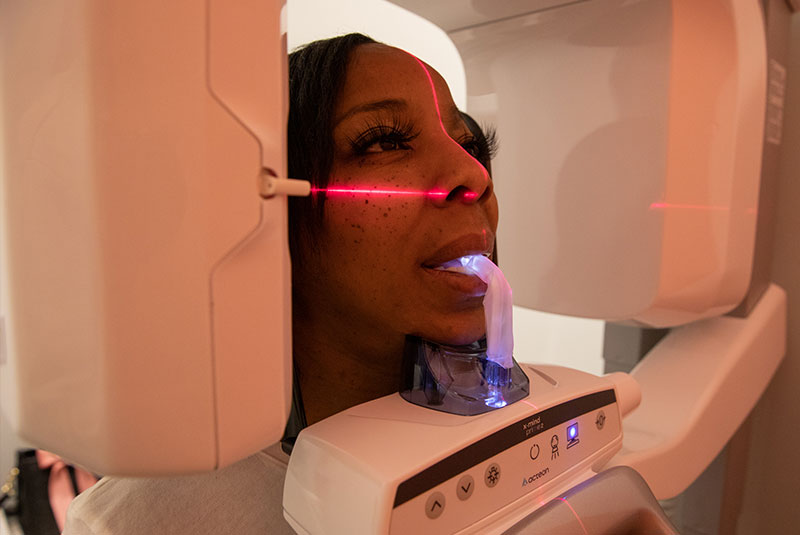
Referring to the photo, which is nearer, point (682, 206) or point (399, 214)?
point (399, 214)

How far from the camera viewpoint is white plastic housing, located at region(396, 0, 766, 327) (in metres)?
0.75

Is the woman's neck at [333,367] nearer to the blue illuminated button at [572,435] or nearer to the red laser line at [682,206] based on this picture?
the blue illuminated button at [572,435]

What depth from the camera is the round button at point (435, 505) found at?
0.39 m

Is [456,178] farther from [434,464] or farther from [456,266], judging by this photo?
[434,464]

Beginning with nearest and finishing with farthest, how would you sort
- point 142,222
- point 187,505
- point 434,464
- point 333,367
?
point 142,222
point 434,464
point 187,505
point 333,367

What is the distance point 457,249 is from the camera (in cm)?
54

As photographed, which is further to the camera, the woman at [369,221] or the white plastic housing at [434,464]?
the woman at [369,221]

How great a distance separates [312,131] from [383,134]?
7 centimetres

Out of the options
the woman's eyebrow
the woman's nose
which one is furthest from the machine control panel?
the woman's eyebrow

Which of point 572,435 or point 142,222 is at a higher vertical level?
point 142,222

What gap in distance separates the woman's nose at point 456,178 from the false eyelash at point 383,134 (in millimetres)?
34

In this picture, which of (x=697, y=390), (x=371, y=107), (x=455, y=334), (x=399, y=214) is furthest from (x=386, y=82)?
(x=697, y=390)

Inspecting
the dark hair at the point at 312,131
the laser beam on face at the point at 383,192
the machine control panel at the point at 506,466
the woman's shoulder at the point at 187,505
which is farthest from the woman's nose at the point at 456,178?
the woman's shoulder at the point at 187,505

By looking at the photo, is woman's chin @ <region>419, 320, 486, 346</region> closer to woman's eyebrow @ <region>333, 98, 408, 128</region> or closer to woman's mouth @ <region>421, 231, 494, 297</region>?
woman's mouth @ <region>421, 231, 494, 297</region>
